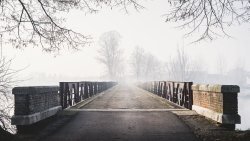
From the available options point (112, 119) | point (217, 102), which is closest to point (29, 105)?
point (112, 119)

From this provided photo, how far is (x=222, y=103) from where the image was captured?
8.93m

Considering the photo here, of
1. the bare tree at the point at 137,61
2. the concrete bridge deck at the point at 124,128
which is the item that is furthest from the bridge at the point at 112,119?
the bare tree at the point at 137,61

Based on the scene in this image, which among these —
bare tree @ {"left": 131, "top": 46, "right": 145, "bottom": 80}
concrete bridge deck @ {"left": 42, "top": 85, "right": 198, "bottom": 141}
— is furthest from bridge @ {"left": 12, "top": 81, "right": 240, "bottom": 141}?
bare tree @ {"left": 131, "top": 46, "right": 145, "bottom": 80}

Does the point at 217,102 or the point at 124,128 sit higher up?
the point at 217,102

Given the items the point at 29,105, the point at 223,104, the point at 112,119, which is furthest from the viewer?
the point at 112,119

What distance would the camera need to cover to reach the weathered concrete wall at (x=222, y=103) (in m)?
8.85

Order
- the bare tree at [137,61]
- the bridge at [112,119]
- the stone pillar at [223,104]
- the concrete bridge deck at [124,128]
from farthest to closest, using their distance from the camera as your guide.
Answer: the bare tree at [137,61]
the stone pillar at [223,104]
the bridge at [112,119]
the concrete bridge deck at [124,128]

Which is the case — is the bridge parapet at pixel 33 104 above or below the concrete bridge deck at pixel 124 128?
above

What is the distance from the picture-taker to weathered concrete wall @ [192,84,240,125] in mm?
8850

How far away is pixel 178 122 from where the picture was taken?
981cm

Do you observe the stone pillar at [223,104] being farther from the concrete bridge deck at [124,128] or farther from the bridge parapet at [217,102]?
the concrete bridge deck at [124,128]

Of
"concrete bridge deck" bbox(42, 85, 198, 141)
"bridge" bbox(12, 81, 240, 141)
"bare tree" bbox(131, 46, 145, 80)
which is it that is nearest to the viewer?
"concrete bridge deck" bbox(42, 85, 198, 141)

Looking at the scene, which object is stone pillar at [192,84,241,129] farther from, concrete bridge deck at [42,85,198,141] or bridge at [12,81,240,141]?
concrete bridge deck at [42,85,198,141]

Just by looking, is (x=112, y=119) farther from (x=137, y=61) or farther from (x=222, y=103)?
(x=137, y=61)
